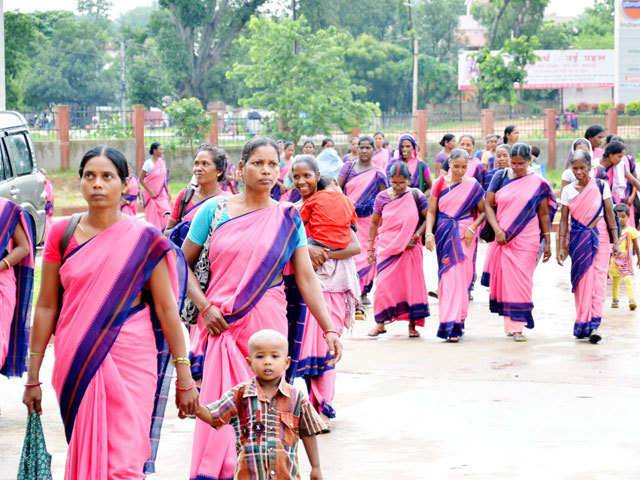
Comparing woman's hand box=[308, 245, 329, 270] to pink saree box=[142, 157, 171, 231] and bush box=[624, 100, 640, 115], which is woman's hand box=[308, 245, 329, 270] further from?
bush box=[624, 100, 640, 115]

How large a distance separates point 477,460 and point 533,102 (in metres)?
57.9

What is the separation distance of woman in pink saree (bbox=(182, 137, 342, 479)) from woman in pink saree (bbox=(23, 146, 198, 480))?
0.71m

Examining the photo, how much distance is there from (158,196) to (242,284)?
48.9 feet


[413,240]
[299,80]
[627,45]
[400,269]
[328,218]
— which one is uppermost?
[627,45]

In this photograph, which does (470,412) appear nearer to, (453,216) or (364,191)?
(453,216)

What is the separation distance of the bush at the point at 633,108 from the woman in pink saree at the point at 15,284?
33.8 m

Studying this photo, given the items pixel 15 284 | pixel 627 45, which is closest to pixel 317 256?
pixel 15 284

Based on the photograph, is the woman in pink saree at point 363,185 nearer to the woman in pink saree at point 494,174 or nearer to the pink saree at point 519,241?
the woman in pink saree at point 494,174

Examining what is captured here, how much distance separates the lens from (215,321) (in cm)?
629

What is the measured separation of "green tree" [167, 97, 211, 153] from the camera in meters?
37.1

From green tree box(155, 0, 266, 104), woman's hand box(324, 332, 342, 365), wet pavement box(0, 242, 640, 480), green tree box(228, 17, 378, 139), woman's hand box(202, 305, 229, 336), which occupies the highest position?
green tree box(155, 0, 266, 104)

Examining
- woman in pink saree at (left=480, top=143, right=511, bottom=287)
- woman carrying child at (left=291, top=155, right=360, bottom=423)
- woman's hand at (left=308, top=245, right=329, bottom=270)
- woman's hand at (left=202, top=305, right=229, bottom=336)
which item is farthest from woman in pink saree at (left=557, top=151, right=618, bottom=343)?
woman's hand at (left=202, top=305, right=229, bottom=336)

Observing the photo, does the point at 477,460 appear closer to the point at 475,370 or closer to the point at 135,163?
the point at 475,370

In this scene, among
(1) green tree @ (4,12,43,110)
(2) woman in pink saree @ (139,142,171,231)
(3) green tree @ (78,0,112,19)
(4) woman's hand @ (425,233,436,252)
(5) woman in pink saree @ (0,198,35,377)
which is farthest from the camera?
(3) green tree @ (78,0,112,19)
